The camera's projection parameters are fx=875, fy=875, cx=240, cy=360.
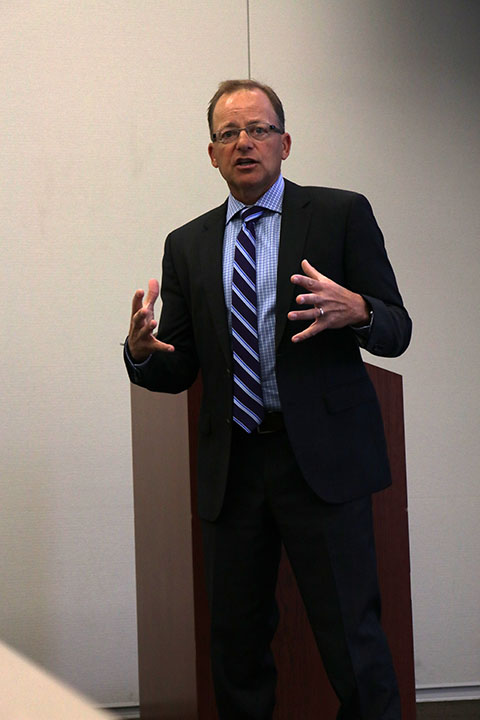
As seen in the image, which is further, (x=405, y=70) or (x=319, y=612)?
(x=405, y=70)

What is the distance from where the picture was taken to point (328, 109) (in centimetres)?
319

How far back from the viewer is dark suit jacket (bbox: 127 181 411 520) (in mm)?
1632

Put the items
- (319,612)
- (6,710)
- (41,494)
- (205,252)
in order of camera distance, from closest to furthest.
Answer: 1. (6,710)
2. (319,612)
3. (205,252)
4. (41,494)

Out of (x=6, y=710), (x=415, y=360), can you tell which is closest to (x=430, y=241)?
(x=415, y=360)

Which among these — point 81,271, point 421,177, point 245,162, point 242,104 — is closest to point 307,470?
point 245,162

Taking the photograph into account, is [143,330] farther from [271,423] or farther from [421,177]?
[421,177]

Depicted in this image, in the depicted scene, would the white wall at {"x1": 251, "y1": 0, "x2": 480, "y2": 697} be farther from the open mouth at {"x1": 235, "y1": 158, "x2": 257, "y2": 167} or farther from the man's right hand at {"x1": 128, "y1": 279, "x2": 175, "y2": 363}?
the man's right hand at {"x1": 128, "y1": 279, "x2": 175, "y2": 363}

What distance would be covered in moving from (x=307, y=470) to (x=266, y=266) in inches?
16.0

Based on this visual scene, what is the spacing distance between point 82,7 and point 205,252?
1756 millimetres

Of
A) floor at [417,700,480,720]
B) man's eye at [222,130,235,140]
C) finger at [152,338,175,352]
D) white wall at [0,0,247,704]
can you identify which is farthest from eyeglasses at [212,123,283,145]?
floor at [417,700,480,720]

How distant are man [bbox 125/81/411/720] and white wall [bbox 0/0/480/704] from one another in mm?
1357

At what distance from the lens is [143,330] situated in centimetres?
167

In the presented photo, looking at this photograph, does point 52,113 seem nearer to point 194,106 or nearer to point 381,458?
point 194,106

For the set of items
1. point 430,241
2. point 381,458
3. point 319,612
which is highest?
point 430,241
